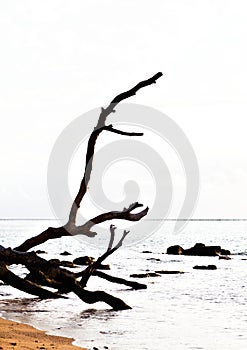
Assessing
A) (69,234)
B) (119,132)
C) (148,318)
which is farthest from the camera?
(148,318)

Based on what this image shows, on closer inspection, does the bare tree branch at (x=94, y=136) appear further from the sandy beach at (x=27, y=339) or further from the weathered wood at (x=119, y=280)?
the weathered wood at (x=119, y=280)

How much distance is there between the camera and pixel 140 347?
12664 mm

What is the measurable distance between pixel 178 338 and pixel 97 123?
17.7 feet

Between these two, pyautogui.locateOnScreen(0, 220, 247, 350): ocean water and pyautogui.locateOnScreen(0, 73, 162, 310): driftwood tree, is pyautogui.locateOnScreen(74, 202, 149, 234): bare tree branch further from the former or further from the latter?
pyautogui.locateOnScreen(0, 220, 247, 350): ocean water

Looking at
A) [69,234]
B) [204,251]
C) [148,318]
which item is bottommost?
[204,251]

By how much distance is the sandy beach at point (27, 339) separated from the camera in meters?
11.2

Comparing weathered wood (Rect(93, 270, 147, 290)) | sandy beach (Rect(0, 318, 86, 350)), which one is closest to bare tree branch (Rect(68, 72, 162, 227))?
sandy beach (Rect(0, 318, 86, 350))

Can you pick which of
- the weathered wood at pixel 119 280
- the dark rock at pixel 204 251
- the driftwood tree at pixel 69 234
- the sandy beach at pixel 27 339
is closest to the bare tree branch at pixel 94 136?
the driftwood tree at pixel 69 234

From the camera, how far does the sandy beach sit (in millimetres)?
11195

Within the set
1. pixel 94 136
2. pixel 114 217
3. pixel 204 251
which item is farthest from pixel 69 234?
pixel 204 251

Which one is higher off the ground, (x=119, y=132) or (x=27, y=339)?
(x=119, y=132)

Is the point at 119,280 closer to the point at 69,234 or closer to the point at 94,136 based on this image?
the point at 69,234

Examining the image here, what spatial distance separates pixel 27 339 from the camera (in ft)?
40.0

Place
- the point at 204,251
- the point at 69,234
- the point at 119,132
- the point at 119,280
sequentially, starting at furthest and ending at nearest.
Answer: the point at 204,251 < the point at 119,280 < the point at 69,234 < the point at 119,132
